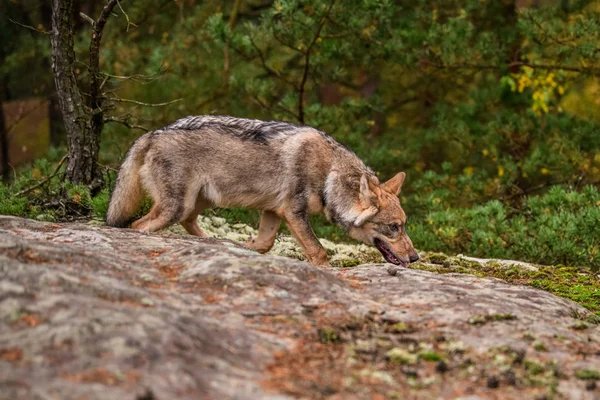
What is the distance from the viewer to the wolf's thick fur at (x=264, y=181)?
24.0ft

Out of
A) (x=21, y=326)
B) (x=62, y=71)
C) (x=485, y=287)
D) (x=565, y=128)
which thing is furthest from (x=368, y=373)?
(x=565, y=128)

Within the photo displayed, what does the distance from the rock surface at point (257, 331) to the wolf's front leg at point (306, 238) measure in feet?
5.82

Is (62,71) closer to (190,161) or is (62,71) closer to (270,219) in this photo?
(190,161)

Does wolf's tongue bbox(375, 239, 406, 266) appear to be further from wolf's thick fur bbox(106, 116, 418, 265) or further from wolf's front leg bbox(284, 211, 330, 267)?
wolf's front leg bbox(284, 211, 330, 267)

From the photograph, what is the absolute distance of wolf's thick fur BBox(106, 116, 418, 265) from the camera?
7.30 metres

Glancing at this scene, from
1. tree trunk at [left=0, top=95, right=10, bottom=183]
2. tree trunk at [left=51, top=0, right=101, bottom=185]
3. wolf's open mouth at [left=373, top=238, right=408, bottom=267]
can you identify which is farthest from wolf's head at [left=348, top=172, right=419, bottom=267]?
tree trunk at [left=0, top=95, right=10, bottom=183]

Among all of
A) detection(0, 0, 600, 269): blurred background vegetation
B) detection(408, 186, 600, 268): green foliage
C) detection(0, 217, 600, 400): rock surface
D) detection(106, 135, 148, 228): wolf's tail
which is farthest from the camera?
detection(0, 0, 600, 269): blurred background vegetation

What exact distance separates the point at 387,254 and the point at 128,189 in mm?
2664

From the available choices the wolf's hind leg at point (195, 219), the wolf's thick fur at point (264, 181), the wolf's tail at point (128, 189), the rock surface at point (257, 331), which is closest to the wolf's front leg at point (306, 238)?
the wolf's thick fur at point (264, 181)

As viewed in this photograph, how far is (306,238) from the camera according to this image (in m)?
7.35

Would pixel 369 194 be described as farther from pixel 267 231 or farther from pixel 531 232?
pixel 531 232

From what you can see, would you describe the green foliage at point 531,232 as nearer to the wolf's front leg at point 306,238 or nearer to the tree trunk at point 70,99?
the wolf's front leg at point 306,238

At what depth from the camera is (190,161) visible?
731 cm

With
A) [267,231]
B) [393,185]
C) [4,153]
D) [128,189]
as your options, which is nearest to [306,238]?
[267,231]
